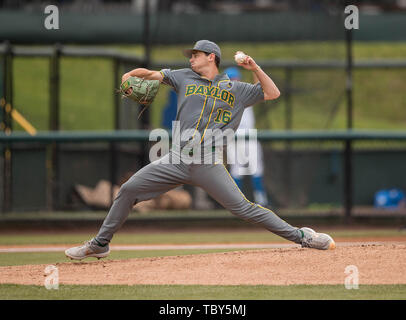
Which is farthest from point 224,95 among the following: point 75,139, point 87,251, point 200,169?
point 75,139

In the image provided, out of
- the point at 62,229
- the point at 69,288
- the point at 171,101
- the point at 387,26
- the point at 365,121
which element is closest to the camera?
the point at 69,288

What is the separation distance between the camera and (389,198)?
40.1ft

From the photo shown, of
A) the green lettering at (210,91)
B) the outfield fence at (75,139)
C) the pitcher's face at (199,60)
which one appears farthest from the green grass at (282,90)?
the green lettering at (210,91)

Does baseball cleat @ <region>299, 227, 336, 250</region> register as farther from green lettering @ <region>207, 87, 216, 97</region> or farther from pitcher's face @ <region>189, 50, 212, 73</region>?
pitcher's face @ <region>189, 50, 212, 73</region>

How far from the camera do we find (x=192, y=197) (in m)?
11.5

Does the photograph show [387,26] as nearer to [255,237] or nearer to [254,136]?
[254,136]

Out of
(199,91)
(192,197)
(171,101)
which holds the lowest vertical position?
(192,197)

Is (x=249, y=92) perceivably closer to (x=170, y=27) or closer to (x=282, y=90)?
(x=170, y=27)

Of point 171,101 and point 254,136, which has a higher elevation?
point 171,101

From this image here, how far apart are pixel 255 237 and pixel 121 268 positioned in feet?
12.5

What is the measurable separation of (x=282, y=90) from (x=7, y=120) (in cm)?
468

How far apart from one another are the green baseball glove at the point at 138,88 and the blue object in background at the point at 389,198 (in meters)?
6.72

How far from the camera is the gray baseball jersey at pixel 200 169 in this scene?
19.6ft
